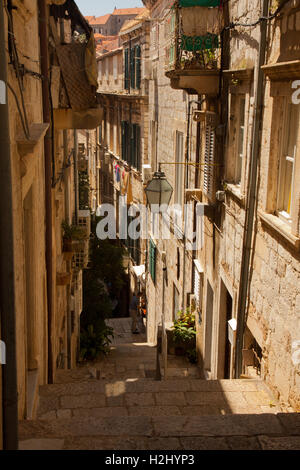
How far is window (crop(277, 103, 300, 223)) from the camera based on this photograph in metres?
6.21

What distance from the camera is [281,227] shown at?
600cm

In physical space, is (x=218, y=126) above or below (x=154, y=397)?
above

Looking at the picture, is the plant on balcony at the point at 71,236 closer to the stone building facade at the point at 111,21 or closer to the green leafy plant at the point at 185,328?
the green leafy plant at the point at 185,328

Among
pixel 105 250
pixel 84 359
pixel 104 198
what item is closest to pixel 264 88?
pixel 84 359

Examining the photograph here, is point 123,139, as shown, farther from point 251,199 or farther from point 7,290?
point 7,290

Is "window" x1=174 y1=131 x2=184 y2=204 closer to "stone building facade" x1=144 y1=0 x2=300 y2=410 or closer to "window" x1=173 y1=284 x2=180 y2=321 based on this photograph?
"stone building facade" x1=144 y1=0 x2=300 y2=410

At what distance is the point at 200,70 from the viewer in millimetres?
9352

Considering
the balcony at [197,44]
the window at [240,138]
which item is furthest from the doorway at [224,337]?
the balcony at [197,44]

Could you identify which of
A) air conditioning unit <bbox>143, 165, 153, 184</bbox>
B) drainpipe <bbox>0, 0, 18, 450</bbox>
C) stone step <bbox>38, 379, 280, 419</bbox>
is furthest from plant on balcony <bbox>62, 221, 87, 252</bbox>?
drainpipe <bbox>0, 0, 18, 450</bbox>

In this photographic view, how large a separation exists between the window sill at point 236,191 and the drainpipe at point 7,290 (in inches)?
191

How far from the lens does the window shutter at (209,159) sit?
32.4ft

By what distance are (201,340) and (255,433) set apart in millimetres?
6949

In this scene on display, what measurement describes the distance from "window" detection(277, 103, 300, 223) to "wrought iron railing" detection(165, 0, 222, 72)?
11.4 ft
